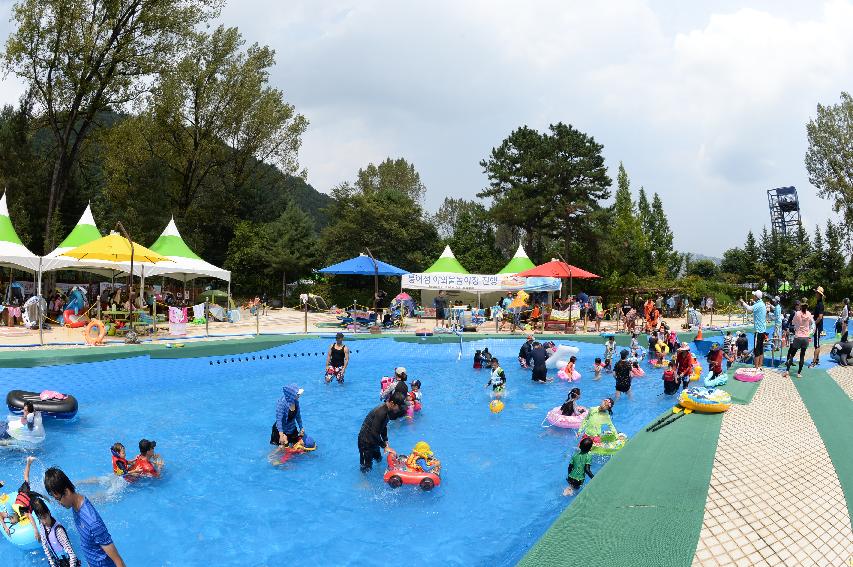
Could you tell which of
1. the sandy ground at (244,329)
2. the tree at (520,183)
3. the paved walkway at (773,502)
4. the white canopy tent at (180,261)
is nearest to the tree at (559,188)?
the tree at (520,183)

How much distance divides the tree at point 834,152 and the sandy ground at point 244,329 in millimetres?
15300

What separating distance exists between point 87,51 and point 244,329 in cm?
1625

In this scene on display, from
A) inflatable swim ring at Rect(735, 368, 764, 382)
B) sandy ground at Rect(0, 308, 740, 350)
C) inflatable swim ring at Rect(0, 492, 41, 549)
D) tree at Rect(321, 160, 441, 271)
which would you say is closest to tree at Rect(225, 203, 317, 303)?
tree at Rect(321, 160, 441, 271)

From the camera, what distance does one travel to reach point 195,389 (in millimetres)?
13719

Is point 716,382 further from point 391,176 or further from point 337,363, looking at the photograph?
point 391,176

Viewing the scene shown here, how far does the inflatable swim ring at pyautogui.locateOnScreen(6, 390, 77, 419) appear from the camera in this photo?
394 inches

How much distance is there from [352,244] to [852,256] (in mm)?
32495

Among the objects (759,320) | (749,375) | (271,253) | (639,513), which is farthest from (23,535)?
(271,253)

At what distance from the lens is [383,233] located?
34.2 metres

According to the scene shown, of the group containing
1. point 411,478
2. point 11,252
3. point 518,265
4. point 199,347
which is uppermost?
point 518,265

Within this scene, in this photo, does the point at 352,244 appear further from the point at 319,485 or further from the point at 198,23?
the point at 319,485

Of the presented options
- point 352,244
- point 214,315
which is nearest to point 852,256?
point 352,244

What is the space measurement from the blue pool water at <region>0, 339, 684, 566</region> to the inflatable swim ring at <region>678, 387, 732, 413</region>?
143 centimetres

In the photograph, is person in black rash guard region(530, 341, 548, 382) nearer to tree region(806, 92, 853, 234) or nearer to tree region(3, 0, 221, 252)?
tree region(3, 0, 221, 252)
